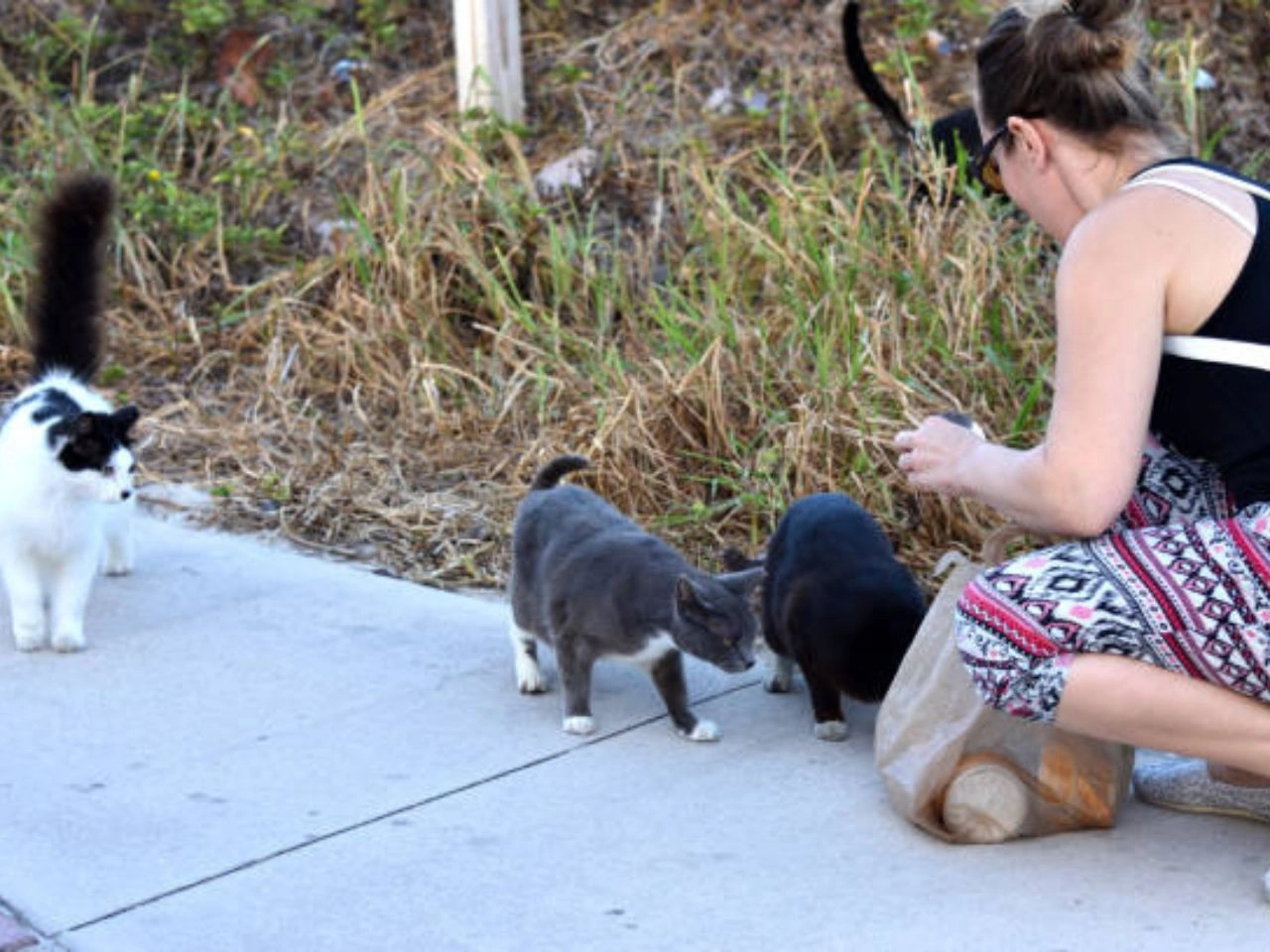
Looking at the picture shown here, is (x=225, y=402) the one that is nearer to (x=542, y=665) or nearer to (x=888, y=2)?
(x=542, y=665)

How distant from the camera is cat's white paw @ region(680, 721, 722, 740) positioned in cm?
370

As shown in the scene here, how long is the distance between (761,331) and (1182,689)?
8.14 ft

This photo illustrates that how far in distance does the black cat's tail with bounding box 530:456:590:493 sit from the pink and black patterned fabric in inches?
50.3

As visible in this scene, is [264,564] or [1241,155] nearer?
[264,564]

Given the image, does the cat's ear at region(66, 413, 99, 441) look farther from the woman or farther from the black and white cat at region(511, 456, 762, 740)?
the woman

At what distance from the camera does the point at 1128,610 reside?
9.37ft

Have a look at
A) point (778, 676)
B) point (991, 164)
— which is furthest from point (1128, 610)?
point (778, 676)

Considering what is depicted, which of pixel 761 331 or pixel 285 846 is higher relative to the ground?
pixel 761 331

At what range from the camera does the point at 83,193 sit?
197 inches

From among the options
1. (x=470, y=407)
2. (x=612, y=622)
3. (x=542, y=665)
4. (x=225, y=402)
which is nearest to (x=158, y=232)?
(x=225, y=402)

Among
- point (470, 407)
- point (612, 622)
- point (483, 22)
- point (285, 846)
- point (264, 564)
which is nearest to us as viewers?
point (285, 846)

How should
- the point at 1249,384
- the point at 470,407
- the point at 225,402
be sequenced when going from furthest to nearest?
the point at 225,402, the point at 470,407, the point at 1249,384

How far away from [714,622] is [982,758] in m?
0.65

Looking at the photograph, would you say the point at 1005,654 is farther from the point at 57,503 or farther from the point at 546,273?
the point at 546,273
